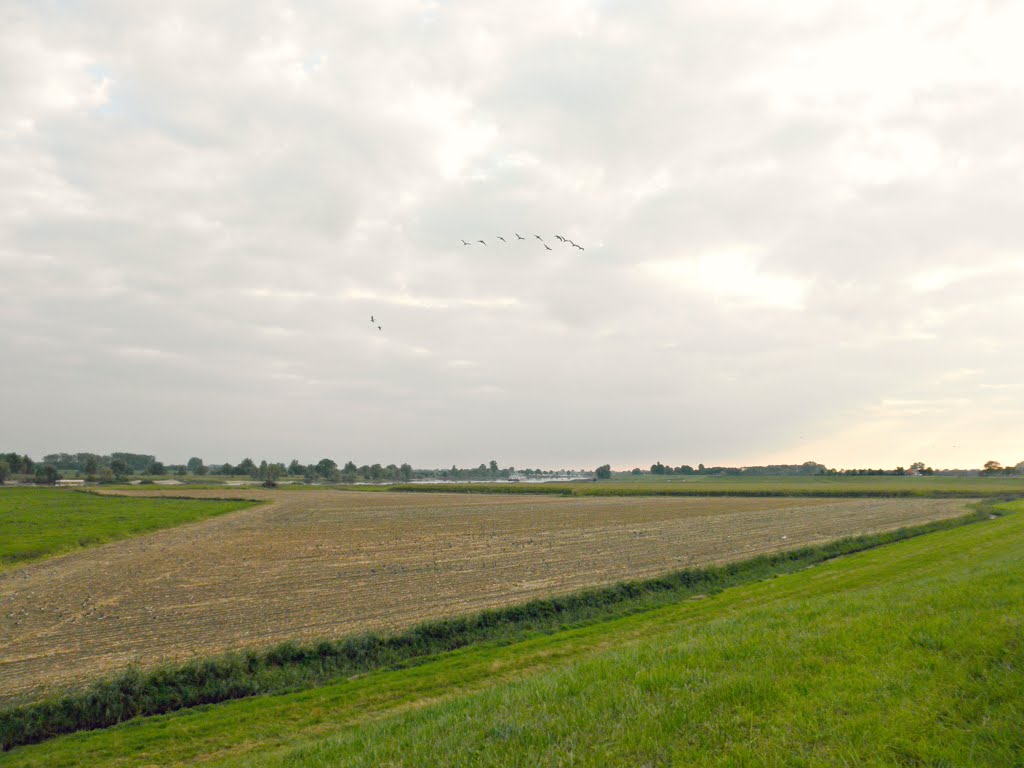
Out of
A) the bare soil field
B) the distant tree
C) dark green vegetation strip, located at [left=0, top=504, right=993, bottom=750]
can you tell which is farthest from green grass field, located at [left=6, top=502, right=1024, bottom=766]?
the distant tree

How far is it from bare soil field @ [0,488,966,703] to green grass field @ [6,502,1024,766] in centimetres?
581

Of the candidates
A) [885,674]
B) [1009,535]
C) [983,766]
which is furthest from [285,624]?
[1009,535]

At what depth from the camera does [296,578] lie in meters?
29.0

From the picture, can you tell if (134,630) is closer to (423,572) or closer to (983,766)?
(423,572)

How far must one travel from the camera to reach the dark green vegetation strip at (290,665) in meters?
12.9

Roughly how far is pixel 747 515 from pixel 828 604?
59.0 metres

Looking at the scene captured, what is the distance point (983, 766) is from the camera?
18.1 feet

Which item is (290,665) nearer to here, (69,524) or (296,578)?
(296,578)

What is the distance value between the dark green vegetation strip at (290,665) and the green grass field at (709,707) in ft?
2.52

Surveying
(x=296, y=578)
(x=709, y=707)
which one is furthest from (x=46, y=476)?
(x=709, y=707)

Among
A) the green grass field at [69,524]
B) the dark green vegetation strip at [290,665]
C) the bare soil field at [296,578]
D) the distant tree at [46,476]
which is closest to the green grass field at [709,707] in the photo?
the dark green vegetation strip at [290,665]

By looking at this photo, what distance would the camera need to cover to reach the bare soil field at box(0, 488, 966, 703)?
18.4 m

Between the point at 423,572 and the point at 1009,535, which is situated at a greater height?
the point at 1009,535

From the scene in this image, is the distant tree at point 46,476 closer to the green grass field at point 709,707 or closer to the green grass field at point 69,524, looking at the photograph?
the green grass field at point 69,524
